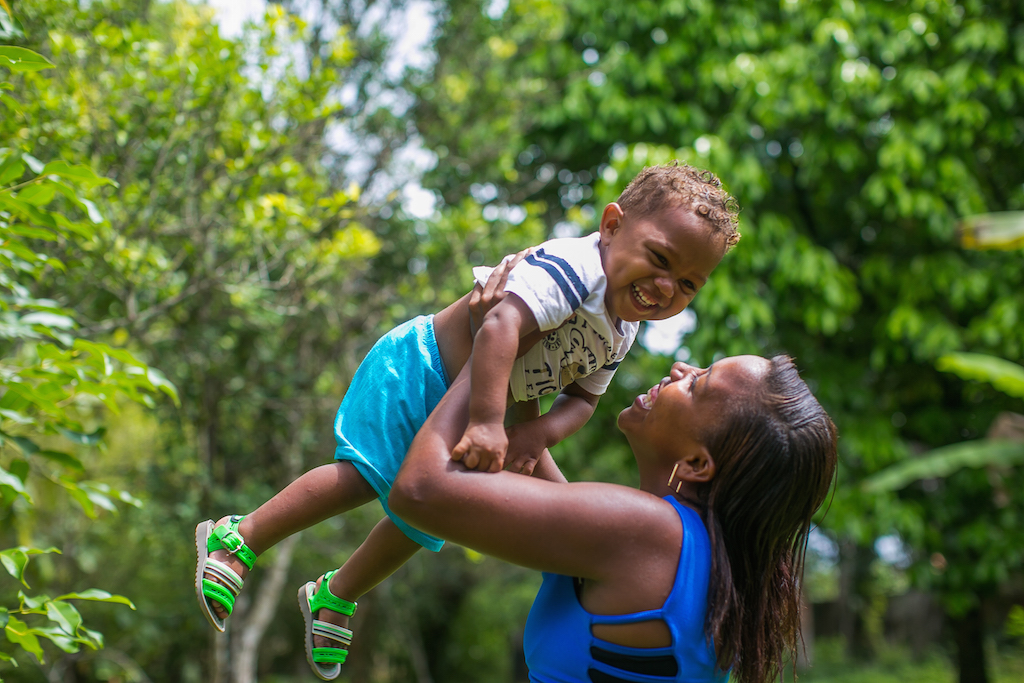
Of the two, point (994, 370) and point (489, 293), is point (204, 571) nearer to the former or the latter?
point (489, 293)

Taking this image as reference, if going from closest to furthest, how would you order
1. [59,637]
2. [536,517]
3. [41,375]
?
[536,517], [59,637], [41,375]

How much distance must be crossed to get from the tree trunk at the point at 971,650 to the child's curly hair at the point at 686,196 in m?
6.75

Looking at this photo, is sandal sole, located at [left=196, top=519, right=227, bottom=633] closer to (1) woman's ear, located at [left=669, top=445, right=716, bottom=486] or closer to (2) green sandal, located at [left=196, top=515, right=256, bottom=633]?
(2) green sandal, located at [left=196, top=515, right=256, bottom=633]

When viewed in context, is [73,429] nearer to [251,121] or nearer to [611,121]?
[251,121]

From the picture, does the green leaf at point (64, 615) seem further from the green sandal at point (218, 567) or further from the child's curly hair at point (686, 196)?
the child's curly hair at point (686, 196)

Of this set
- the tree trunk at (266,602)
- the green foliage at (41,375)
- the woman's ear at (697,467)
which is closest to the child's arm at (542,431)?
the woman's ear at (697,467)

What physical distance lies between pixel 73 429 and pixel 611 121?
14.2 ft

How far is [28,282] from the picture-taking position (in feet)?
10.7

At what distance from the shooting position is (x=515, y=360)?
151 cm

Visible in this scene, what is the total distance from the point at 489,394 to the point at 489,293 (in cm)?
24

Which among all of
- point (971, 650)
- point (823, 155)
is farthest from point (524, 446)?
point (971, 650)

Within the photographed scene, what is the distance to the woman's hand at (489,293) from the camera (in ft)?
4.83

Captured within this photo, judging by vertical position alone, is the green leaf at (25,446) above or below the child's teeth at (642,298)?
below

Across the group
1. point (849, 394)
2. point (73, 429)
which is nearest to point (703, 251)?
point (73, 429)
